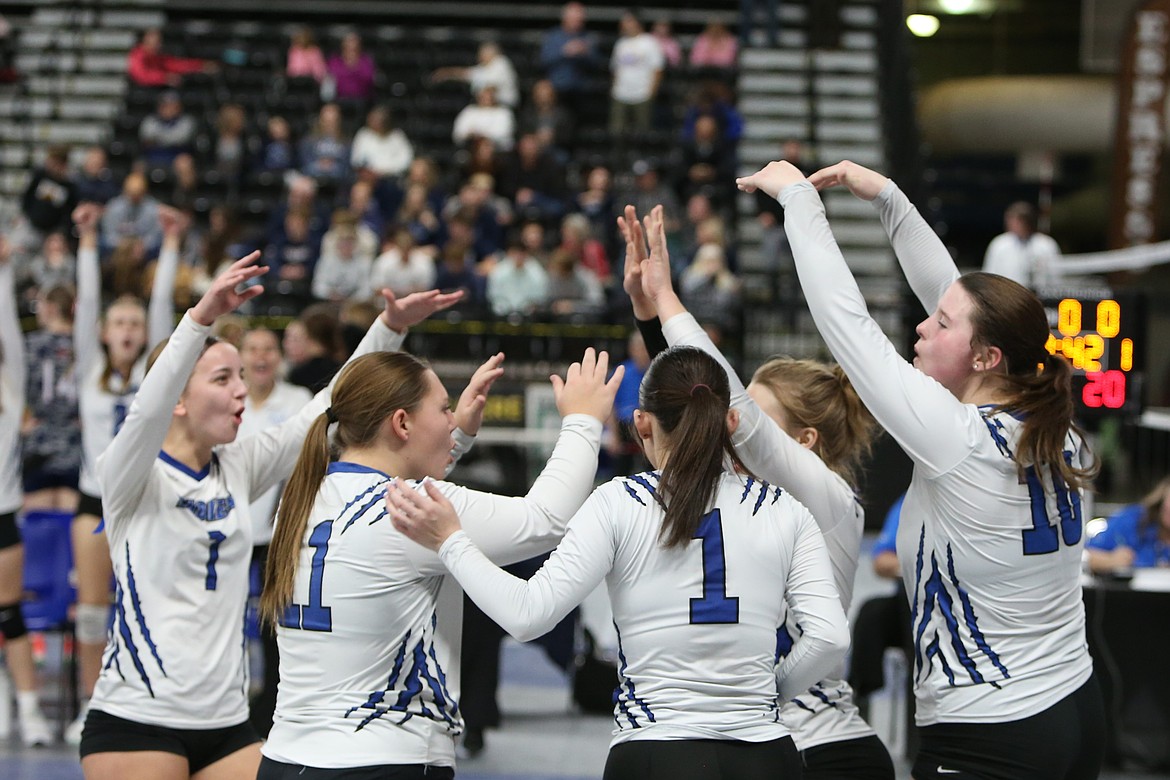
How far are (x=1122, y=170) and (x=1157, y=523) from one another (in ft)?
28.5

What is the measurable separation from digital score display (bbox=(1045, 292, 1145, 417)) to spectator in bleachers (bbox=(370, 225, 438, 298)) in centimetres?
645

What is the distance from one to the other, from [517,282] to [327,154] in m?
3.31

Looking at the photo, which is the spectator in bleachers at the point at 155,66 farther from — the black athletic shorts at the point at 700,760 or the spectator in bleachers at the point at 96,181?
the black athletic shorts at the point at 700,760

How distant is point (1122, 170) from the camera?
14320 mm

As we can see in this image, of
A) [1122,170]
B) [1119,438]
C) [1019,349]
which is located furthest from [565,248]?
[1019,349]

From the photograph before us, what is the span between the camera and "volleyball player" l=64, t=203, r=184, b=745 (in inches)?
227

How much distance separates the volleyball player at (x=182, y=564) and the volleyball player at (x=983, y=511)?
1228mm

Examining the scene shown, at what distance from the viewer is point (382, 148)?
14.5 metres

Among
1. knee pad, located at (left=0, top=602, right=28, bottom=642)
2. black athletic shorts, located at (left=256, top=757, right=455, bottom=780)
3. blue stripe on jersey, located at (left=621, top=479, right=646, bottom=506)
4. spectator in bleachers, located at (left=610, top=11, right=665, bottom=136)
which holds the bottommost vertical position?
knee pad, located at (left=0, top=602, right=28, bottom=642)

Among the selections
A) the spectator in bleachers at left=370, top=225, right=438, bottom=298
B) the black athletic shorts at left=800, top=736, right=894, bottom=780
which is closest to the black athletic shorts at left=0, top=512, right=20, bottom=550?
the black athletic shorts at left=800, top=736, right=894, bottom=780

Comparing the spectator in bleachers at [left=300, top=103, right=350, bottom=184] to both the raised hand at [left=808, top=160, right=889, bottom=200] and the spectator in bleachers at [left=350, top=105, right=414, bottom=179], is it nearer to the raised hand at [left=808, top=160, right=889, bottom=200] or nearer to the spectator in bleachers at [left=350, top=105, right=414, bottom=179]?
the spectator in bleachers at [left=350, top=105, right=414, bottom=179]

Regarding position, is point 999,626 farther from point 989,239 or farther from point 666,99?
point 989,239

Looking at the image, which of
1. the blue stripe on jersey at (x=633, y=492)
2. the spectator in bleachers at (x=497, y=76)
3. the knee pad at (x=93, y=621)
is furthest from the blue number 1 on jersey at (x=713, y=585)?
the spectator in bleachers at (x=497, y=76)

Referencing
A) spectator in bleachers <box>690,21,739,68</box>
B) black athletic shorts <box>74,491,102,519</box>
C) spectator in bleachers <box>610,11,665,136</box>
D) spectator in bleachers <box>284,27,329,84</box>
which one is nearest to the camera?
black athletic shorts <box>74,491,102,519</box>
